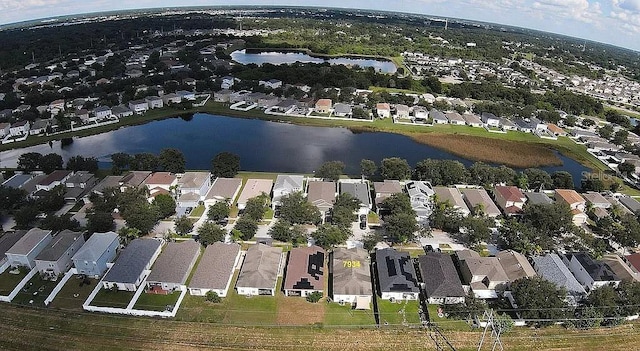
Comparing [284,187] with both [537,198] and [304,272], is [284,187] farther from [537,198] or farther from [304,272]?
[537,198]

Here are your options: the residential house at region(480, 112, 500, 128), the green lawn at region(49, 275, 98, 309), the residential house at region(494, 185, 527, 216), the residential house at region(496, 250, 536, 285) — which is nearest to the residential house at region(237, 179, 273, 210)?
the green lawn at region(49, 275, 98, 309)

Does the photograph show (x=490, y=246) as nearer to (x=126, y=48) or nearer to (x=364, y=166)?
(x=364, y=166)

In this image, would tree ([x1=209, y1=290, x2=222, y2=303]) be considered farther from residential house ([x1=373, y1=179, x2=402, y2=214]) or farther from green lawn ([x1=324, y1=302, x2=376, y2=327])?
residential house ([x1=373, y1=179, x2=402, y2=214])

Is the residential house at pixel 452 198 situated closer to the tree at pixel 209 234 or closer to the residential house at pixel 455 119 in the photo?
the tree at pixel 209 234

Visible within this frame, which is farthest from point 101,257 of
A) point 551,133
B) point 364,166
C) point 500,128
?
point 551,133

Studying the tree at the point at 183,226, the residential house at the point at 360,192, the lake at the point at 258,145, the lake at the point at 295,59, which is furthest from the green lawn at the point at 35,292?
the lake at the point at 295,59
